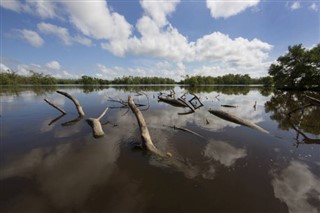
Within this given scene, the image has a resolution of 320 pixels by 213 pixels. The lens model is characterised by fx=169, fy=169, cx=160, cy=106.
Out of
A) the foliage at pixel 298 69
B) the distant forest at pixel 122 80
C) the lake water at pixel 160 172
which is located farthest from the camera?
the distant forest at pixel 122 80

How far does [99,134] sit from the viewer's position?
1030 centimetres

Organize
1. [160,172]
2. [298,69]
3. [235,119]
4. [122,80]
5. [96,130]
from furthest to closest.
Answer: [122,80], [298,69], [235,119], [96,130], [160,172]

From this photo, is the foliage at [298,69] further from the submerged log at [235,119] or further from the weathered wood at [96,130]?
the weathered wood at [96,130]

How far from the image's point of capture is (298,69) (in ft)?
183

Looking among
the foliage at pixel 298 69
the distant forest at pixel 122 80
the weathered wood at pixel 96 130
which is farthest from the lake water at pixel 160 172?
the distant forest at pixel 122 80

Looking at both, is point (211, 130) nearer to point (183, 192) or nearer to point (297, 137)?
point (297, 137)

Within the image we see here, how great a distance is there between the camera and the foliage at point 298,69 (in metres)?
52.8

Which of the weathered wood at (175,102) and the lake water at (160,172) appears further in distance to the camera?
the weathered wood at (175,102)

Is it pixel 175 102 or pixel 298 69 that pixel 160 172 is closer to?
pixel 175 102

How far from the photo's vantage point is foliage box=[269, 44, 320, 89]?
2080 inches

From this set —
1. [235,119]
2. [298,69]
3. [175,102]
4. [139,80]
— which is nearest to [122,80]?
[139,80]

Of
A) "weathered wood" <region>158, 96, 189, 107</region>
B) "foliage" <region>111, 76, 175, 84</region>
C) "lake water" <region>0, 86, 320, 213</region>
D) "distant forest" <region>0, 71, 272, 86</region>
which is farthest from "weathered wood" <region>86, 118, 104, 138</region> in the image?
"foliage" <region>111, 76, 175, 84</region>

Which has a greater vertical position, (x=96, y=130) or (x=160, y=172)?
(x=96, y=130)

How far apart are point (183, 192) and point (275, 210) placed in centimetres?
251
